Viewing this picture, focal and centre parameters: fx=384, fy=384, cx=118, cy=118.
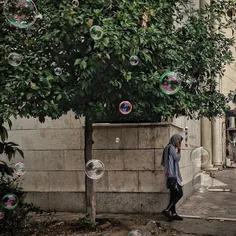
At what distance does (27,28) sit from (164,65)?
7.76 ft

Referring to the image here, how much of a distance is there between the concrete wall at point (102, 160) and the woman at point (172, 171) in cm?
52

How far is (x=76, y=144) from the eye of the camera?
30.5 ft

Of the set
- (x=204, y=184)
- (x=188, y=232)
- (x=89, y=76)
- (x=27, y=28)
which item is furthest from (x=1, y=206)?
(x=204, y=184)

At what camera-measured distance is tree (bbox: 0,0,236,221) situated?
5.59 metres

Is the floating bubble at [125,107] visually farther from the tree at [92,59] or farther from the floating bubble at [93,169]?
the floating bubble at [93,169]

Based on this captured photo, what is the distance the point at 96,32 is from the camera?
546cm

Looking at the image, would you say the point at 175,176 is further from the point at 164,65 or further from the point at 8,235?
the point at 8,235

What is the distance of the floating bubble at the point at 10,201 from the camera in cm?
565

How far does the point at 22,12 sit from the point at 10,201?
2.80 metres

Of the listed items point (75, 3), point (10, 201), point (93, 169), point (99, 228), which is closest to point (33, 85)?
point (75, 3)

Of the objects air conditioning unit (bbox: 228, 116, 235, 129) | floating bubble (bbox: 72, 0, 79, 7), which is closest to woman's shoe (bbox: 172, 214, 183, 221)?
floating bubble (bbox: 72, 0, 79, 7)

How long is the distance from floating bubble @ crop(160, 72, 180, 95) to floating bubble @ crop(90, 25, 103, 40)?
54.6 inches

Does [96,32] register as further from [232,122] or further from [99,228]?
[232,122]

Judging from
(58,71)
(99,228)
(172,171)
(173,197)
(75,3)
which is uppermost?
(75,3)
